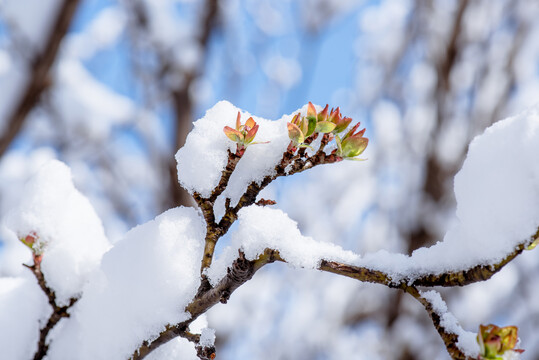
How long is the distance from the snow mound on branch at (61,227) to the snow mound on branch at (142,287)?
0.06m

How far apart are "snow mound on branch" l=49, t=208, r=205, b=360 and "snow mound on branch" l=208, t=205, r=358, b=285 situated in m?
0.07

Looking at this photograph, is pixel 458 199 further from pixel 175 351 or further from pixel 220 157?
pixel 175 351

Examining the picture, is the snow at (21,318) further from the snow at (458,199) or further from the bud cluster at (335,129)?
the bud cluster at (335,129)

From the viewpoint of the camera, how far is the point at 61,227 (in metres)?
0.67

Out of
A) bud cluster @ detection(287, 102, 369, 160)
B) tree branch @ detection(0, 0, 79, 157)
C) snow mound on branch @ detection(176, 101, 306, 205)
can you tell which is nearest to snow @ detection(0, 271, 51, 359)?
snow mound on branch @ detection(176, 101, 306, 205)

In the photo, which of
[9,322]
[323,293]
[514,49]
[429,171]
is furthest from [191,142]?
[323,293]

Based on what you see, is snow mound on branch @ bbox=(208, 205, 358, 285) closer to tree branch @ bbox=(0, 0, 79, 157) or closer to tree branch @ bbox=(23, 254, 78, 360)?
tree branch @ bbox=(23, 254, 78, 360)

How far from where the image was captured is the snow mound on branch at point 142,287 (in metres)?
0.51

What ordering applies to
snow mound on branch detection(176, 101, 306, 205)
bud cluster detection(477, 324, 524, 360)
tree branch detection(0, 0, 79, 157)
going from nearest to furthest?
bud cluster detection(477, 324, 524, 360)
snow mound on branch detection(176, 101, 306, 205)
tree branch detection(0, 0, 79, 157)

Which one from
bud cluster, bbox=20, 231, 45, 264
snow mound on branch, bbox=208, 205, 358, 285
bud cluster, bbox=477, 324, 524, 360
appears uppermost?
bud cluster, bbox=20, 231, 45, 264

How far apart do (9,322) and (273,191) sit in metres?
3.21

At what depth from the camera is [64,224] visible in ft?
2.20

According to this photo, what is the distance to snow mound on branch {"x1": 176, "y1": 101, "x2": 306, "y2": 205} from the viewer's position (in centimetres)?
50

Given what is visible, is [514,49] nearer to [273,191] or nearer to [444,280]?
[273,191]
